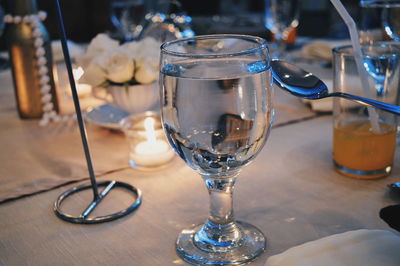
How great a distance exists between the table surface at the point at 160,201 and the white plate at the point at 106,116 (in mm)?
28

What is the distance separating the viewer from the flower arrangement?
0.79 meters

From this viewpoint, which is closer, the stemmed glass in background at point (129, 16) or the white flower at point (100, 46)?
the white flower at point (100, 46)

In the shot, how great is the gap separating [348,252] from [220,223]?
13 centimetres

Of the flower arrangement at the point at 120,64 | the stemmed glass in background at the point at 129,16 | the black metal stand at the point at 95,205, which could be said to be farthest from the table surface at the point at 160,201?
the stemmed glass in background at the point at 129,16

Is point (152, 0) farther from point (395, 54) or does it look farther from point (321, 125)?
point (395, 54)

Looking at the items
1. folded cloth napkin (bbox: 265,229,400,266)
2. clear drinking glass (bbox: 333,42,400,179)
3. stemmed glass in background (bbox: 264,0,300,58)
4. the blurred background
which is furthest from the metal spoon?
stemmed glass in background (bbox: 264,0,300,58)

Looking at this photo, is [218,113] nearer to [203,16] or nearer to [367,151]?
[367,151]

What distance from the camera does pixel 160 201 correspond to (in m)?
0.57

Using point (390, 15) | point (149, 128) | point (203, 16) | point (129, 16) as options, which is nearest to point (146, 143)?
point (149, 128)

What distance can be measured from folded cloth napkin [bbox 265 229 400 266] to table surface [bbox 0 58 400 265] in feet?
0.17

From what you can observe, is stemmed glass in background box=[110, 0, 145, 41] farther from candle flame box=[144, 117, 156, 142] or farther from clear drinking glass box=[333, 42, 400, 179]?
clear drinking glass box=[333, 42, 400, 179]

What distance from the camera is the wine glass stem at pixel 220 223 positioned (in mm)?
460

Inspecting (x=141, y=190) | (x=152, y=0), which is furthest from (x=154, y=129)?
(x=152, y=0)

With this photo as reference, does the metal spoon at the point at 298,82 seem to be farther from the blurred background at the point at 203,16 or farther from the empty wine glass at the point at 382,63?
the blurred background at the point at 203,16
